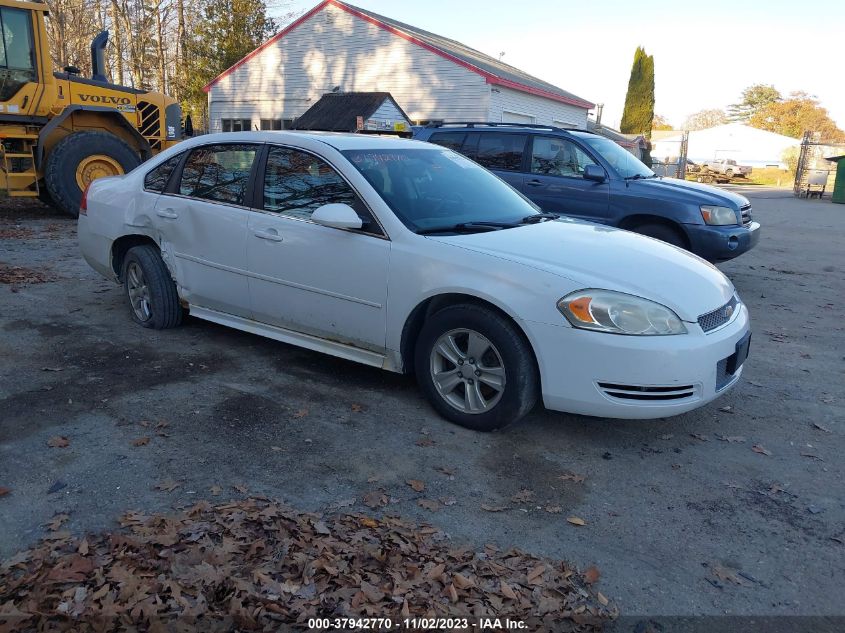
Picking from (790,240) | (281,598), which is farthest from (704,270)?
(790,240)

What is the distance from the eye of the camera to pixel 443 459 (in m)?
3.75

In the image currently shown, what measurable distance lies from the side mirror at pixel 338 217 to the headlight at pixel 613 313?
136cm

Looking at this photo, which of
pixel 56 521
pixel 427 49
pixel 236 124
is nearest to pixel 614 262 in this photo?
pixel 56 521

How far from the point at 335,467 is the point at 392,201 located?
175 cm

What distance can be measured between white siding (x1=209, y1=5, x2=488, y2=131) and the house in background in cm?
170

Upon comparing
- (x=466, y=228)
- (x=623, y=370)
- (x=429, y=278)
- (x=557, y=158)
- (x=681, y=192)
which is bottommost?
(x=623, y=370)

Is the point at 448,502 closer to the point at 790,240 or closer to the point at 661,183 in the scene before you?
the point at 661,183

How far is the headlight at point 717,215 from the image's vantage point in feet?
26.2

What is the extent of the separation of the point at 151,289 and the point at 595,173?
17.5 ft

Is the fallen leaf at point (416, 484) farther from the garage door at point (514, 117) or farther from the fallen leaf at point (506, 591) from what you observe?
the garage door at point (514, 117)

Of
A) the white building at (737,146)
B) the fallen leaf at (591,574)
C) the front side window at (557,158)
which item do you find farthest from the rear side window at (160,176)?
the white building at (737,146)

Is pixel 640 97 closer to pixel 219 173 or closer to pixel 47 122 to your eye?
pixel 47 122

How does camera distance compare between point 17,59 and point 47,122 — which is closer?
point 17,59

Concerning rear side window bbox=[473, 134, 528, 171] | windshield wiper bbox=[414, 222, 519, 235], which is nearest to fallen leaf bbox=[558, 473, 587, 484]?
windshield wiper bbox=[414, 222, 519, 235]
